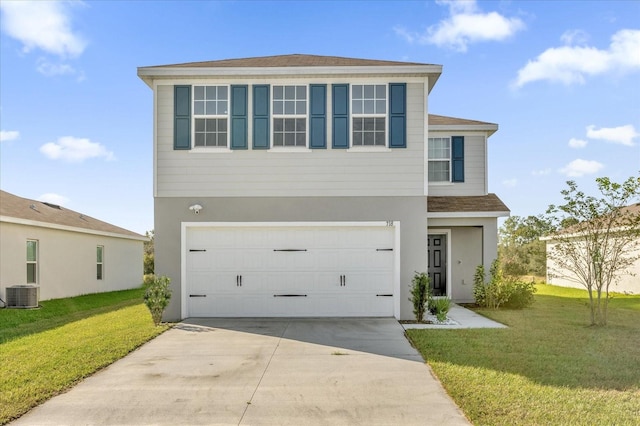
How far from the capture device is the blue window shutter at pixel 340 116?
11250 millimetres

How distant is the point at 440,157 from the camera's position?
15180 millimetres

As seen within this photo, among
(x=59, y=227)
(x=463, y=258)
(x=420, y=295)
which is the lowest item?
(x=420, y=295)

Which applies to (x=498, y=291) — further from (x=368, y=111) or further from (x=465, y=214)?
(x=368, y=111)

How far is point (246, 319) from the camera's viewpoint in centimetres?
1126

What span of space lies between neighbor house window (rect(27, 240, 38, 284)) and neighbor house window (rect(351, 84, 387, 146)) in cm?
1232

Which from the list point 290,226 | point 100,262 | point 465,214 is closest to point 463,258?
point 465,214

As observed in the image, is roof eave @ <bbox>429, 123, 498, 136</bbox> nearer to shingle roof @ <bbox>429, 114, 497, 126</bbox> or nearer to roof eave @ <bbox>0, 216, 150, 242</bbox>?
shingle roof @ <bbox>429, 114, 497, 126</bbox>

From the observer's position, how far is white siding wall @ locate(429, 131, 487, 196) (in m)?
15.0

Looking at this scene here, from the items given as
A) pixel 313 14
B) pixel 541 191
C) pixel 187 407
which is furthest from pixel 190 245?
pixel 541 191

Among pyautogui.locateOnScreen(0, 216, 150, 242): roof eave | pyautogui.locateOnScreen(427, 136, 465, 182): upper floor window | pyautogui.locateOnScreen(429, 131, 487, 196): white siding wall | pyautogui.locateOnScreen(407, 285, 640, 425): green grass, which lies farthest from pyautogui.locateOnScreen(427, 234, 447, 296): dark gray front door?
pyautogui.locateOnScreen(0, 216, 150, 242): roof eave

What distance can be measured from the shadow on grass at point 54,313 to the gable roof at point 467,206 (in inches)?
390

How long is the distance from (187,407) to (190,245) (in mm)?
6236

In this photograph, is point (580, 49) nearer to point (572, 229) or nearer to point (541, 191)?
point (541, 191)

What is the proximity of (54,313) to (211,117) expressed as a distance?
24.7 ft
